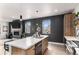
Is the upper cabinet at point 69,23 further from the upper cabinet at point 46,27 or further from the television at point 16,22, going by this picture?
the television at point 16,22

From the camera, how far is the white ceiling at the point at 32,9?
1145mm

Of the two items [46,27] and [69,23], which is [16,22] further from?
[69,23]

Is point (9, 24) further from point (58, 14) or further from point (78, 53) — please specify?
point (78, 53)

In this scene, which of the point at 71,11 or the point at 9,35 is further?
the point at 9,35

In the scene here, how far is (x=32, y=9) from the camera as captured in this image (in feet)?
4.05

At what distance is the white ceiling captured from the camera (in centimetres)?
114

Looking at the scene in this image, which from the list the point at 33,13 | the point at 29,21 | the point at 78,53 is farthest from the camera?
the point at 29,21

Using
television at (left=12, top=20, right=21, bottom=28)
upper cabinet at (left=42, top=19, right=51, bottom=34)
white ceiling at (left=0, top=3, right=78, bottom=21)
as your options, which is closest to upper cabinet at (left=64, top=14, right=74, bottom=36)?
white ceiling at (left=0, top=3, right=78, bottom=21)

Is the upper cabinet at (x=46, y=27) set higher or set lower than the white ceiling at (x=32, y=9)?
lower

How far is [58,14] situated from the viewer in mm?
1370

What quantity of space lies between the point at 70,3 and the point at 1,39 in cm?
121

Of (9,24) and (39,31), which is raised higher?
(9,24)

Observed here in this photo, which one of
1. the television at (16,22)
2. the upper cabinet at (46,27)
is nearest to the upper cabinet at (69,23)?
the upper cabinet at (46,27)
